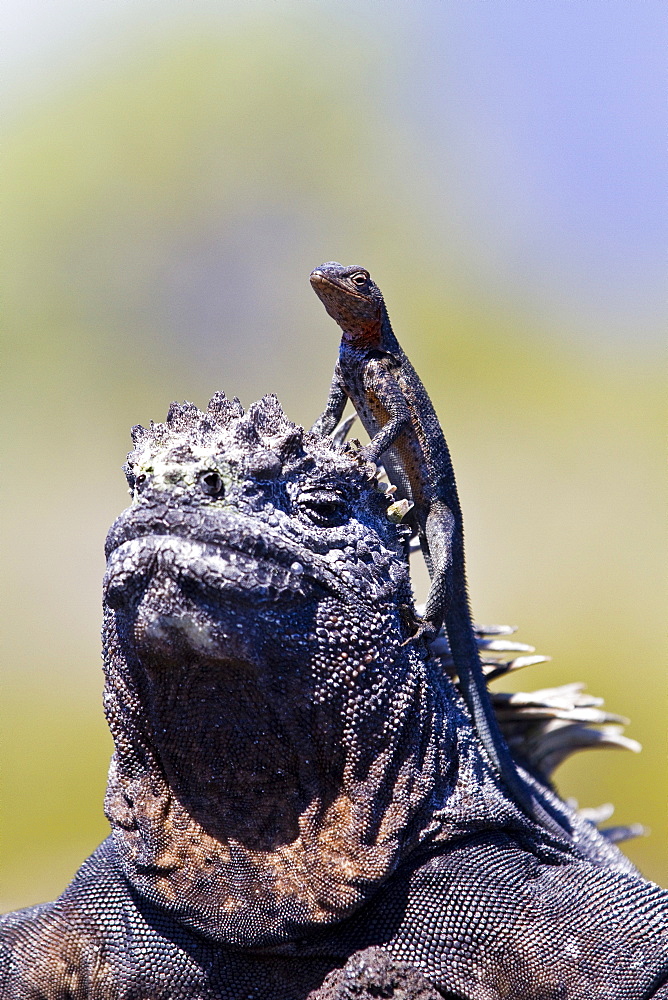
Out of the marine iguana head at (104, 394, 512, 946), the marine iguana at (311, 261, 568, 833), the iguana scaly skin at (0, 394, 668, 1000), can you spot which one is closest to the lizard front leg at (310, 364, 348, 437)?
the marine iguana at (311, 261, 568, 833)

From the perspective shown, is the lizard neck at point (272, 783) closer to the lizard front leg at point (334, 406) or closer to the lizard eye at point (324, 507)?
the lizard eye at point (324, 507)

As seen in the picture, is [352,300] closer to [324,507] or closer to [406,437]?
[406,437]

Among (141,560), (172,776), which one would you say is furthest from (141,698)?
(141,560)

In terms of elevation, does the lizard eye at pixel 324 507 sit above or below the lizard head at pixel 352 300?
below

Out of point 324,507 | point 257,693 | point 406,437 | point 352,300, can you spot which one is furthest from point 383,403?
point 257,693

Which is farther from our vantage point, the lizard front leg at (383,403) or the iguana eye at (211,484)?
the lizard front leg at (383,403)

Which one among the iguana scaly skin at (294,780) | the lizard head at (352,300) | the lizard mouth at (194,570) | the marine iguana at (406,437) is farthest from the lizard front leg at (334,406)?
the lizard mouth at (194,570)

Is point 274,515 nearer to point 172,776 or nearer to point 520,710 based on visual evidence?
point 172,776

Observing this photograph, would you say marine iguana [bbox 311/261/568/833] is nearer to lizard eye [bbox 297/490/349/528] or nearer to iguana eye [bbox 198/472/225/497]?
lizard eye [bbox 297/490/349/528]
